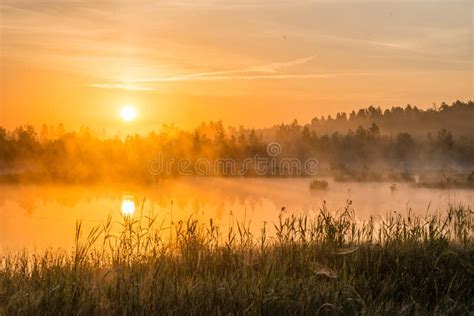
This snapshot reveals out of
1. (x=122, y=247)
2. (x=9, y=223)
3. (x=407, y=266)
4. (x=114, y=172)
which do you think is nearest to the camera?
(x=407, y=266)

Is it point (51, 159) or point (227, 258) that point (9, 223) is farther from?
point (51, 159)

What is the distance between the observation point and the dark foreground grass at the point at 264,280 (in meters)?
6.77

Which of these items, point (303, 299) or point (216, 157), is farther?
point (216, 157)

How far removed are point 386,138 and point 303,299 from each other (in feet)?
258

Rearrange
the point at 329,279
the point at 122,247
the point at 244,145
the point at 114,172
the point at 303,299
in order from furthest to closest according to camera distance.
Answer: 1. the point at 244,145
2. the point at 114,172
3. the point at 122,247
4. the point at 329,279
5. the point at 303,299

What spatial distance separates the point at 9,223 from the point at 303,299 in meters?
17.8

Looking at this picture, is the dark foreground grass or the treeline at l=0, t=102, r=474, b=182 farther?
the treeline at l=0, t=102, r=474, b=182

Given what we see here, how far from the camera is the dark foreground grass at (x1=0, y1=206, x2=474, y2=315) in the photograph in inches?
267

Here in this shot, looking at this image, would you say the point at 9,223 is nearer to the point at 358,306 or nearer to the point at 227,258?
the point at 227,258

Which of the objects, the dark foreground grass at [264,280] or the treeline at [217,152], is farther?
the treeline at [217,152]

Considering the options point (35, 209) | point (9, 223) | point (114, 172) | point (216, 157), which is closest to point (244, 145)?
point (216, 157)

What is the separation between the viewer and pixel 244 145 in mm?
74875

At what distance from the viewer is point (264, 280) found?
23.8ft

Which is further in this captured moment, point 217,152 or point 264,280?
point 217,152
